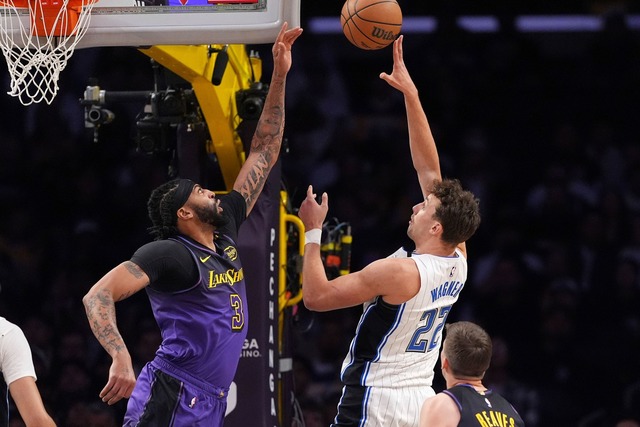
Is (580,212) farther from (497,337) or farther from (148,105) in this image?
(148,105)

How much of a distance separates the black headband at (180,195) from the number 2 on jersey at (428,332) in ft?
4.42

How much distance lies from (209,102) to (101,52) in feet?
15.8

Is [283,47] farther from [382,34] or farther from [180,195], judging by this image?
[180,195]

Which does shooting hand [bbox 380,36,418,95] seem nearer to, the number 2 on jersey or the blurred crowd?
the number 2 on jersey

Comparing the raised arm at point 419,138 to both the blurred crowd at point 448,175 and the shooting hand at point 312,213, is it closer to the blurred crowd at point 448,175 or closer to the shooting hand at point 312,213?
the shooting hand at point 312,213

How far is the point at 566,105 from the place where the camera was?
11219 millimetres

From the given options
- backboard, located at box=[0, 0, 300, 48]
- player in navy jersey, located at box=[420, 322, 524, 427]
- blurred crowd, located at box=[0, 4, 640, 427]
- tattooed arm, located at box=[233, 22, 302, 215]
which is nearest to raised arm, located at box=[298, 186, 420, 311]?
player in navy jersey, located at box=[420, 322, 524, 427]

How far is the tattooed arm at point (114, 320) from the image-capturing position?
14.3ft

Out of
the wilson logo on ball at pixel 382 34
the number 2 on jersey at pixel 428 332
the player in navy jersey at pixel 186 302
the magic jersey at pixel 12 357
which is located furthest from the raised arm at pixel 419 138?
the magic jersey at pixel 12 357

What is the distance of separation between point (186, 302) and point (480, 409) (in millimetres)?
1536

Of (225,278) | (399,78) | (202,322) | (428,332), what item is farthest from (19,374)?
(399,78)

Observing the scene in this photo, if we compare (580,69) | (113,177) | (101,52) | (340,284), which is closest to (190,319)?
(340,284)

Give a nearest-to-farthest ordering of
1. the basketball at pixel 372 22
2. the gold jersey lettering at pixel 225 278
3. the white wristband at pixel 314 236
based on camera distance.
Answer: the white wristband at pixel 314 236 < the gold jersey lettering at pixel 225 278 < the basketball at pixel 372 22

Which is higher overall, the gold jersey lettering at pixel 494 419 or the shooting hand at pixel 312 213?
the shooting hand at pixel 312 213
